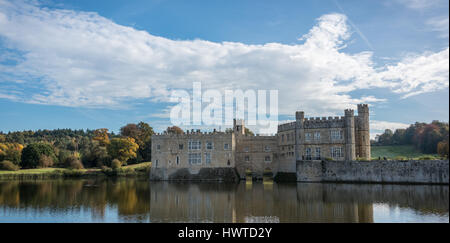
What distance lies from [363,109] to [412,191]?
14.7 meters

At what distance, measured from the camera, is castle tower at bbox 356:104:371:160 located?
41438mm

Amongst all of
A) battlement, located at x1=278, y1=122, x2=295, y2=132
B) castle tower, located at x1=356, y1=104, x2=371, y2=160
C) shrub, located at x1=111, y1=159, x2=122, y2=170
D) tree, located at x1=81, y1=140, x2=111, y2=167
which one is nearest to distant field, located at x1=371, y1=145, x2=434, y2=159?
castle tower, located at x1=356, y1=104, x2=371, y2=160

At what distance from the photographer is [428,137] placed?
53969mm

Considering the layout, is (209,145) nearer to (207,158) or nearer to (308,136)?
(207,158)

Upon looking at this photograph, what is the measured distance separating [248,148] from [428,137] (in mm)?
27786

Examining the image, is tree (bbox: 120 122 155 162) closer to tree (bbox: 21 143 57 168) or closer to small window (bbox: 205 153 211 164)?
tree (bbox: 21 143 57 168)

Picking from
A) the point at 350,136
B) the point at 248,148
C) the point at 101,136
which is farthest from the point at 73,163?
the point at 350,136

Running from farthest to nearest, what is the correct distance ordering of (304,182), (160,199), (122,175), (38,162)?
(38,162) < (122,175) < (304,182) < (160,199)

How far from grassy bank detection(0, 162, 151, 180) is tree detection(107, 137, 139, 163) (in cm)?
212

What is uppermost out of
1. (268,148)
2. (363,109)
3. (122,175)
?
(363,109)

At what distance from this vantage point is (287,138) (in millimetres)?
45344

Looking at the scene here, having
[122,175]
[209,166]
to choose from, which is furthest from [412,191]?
[122,175]

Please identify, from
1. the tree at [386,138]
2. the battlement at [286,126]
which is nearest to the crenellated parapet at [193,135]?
the battlement at [286,126]
